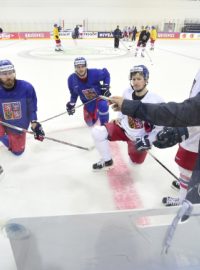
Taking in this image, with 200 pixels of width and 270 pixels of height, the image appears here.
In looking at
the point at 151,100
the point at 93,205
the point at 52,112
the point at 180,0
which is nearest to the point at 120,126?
the point at 151,100

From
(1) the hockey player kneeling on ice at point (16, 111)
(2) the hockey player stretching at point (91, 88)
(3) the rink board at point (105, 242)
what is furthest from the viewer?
(2) the hockey player stretching at point (91, 88)

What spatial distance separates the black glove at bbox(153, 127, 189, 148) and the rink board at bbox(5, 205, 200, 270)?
2.22 ft

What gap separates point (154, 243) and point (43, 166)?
161 cm

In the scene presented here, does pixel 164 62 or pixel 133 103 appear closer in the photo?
pixel 133 103

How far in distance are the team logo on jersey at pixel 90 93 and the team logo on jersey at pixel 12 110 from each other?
89 cm

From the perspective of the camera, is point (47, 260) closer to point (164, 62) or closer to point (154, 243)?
point (154, 243)

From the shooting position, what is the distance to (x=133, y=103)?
104 centimetres

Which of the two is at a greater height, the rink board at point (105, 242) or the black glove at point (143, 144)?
the rink board at point (105, 242)

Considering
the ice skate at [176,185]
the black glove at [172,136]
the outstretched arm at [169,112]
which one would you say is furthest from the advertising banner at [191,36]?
the outstretched arm at [169,112]

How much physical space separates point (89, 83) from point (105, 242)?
2.40 metres

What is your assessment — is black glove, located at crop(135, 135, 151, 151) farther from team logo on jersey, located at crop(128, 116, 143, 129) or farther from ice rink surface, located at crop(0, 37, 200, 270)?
ice rink surface, located at crop(0, 37, 200, 270)

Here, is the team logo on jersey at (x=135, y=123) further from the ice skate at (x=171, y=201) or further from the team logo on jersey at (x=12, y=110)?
the team logo on jersey at (x=12, y=110)

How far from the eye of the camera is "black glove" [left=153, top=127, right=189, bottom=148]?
152cm

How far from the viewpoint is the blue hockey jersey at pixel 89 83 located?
10.2 ft
